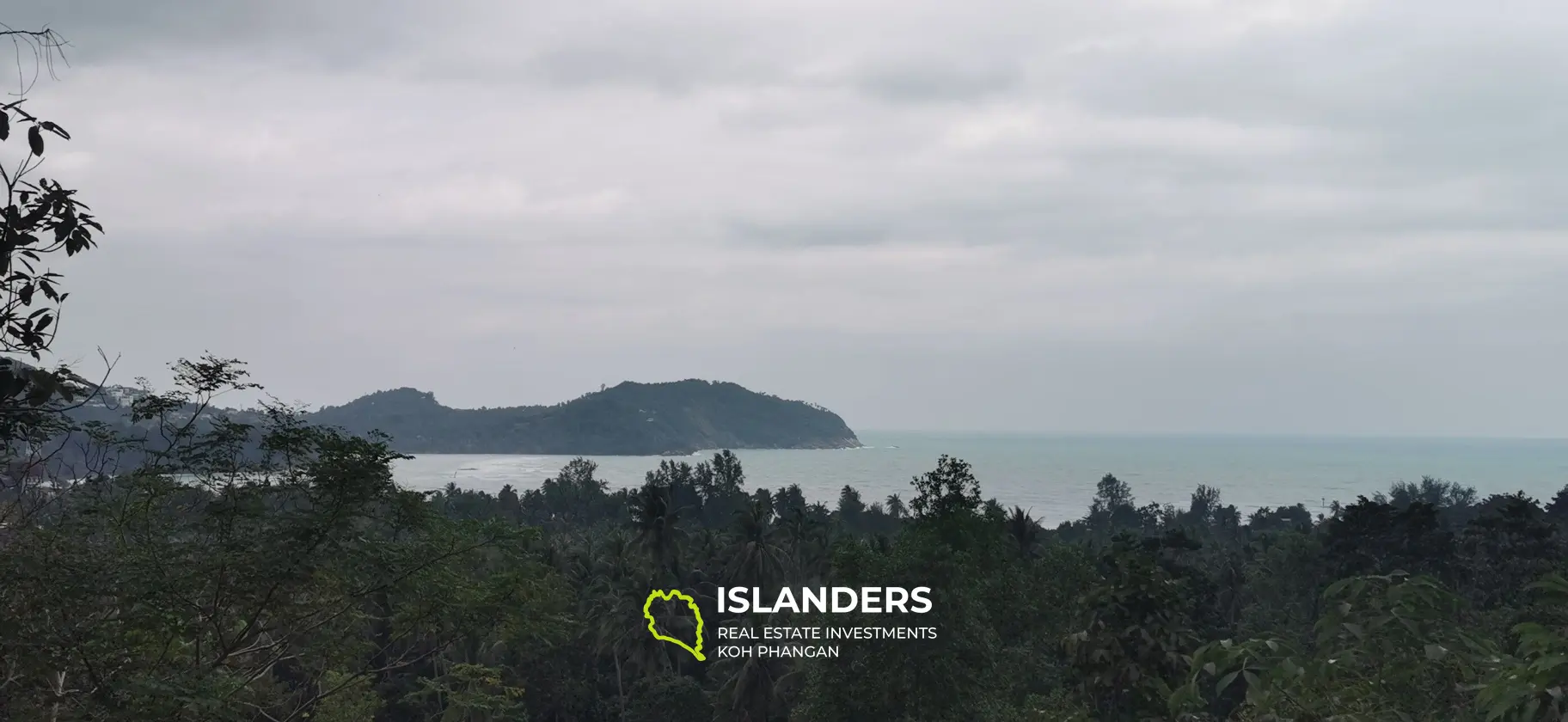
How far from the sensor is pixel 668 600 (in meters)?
43.5

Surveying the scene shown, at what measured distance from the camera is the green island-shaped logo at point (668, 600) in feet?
135

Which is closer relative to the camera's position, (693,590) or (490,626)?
(490,626)

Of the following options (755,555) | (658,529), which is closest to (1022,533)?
(755,555)

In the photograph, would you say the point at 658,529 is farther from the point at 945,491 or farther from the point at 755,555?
the point at 945,491

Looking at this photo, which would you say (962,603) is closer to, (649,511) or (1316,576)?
(649,511)

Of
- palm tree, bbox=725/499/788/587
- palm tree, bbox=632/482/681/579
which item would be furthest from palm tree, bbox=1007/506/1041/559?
palm tree, bbox=632/482/681/579

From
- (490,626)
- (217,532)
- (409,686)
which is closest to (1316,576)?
(409,686)

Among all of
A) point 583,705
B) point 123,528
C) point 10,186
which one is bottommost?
point 583,705

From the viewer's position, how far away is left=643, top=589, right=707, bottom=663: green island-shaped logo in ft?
135

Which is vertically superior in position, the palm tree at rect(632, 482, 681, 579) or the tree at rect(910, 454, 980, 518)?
the tree at rect(910, 454, 980, 518)

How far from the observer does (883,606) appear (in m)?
26.3

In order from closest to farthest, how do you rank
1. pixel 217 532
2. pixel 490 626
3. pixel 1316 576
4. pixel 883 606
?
pixel 217 532 → pixel 490 626 → pixel 883 606 → pixel 1316 576

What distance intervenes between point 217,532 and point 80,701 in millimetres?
1999

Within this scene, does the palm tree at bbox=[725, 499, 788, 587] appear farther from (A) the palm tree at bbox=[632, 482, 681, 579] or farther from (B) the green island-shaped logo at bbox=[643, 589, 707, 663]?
(A) the palm tree at bbox=[632, 482, 681, 579]
